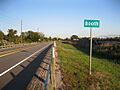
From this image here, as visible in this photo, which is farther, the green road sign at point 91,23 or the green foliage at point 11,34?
the green foliage at point 11,34

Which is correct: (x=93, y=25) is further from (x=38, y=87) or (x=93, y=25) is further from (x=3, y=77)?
(x=3, y=77)

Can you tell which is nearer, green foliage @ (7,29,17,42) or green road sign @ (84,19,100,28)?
green road sign @ (84,19,100,28)

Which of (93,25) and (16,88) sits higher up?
(93,25)

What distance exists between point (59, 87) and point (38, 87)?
85cm

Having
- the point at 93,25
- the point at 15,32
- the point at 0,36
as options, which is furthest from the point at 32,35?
the point at 93,25

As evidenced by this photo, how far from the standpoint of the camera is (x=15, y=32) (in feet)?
262

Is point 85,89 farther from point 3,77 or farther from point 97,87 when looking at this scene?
point 3,77

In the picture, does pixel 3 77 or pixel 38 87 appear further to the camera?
pixel 3 77

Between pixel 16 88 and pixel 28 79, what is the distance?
164cm

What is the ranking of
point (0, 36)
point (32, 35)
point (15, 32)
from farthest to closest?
point (32, 35) → point (15, 32) → point (0, 36)

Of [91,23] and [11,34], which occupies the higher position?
[11,34]

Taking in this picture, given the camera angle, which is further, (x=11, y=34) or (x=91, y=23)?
(x=11, y=34)

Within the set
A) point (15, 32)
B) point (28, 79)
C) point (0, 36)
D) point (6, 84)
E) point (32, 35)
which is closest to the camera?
point (6, 84)

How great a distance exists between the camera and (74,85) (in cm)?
835
